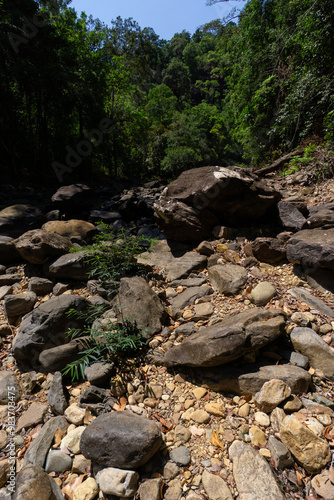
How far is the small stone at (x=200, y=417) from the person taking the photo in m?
1.49

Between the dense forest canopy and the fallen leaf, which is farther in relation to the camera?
the dense forest canopy

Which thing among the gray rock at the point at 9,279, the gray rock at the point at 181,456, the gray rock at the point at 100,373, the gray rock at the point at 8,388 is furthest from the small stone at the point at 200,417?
the gray rock at the point at 9,279

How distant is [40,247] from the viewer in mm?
3312

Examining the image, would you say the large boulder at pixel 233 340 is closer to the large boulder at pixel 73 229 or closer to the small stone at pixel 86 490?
the small stone at pixel 86 490

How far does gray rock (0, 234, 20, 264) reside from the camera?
3.79 metres

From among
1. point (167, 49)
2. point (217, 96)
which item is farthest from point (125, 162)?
point (167, 49)

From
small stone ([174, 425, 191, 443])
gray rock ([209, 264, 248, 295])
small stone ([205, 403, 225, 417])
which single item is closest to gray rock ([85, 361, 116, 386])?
small stone ([174, 425, 191, 443])

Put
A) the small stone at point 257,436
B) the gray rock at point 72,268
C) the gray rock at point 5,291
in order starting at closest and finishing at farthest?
the small stone at point 257,436 → the gray rock at point 72,268 → the gray rock at point 5,291

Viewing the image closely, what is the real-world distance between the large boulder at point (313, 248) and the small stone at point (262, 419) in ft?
4.38

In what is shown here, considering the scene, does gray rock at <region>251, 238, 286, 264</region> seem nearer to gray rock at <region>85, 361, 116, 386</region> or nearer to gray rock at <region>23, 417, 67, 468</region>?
gray rock at <region>85, 361, 116, 386</region>

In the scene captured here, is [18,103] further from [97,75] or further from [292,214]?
[292,214]

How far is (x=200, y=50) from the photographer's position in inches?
1362

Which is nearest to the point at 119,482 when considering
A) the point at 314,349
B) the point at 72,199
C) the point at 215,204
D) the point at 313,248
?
the point at 314,349

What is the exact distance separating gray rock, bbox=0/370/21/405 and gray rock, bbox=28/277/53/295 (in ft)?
3.66
